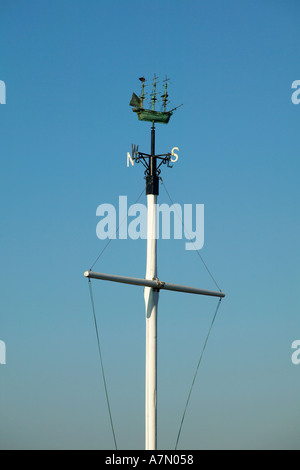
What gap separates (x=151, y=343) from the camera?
45.1m

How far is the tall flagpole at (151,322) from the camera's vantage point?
44.7m

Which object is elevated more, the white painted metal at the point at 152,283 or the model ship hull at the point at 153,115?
the model ship hull at the point at 153,115

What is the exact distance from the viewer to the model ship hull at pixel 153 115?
47.5 m

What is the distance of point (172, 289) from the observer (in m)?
45.6

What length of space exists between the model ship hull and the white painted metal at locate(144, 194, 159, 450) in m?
5.33

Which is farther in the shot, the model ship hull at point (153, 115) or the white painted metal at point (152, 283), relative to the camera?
the model ship hull at point (153, 115)

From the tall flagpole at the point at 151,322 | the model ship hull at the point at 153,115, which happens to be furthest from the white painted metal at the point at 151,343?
the model ship hull at the point at 153,115

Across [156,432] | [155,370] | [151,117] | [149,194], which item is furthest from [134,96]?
[156,432]

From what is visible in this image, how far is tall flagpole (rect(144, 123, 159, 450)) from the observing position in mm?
44719

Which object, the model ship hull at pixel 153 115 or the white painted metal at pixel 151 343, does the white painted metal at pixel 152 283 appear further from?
the model ship hull at pixel 153 115

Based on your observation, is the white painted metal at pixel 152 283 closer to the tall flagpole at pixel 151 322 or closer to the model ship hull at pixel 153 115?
the tall flagpole at pixel 151 322

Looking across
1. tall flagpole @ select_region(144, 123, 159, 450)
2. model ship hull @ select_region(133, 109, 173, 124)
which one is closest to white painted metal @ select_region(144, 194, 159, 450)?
tall flagpole @ select_region(144, 123, 159, 450)

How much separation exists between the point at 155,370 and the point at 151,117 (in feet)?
44.1

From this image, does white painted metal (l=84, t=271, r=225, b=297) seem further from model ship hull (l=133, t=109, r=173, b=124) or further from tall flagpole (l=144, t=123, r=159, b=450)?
model ship hull (l=133, t=109, r=173, b=124)
